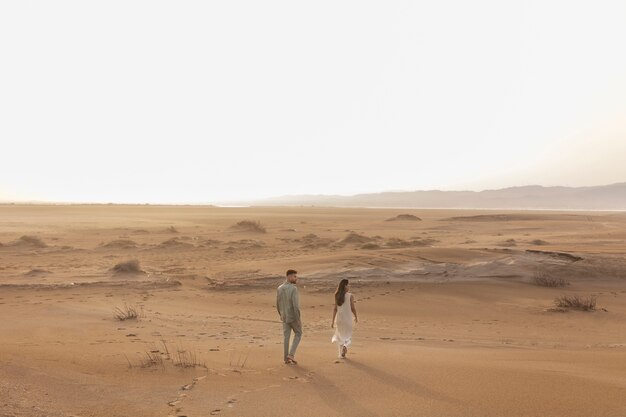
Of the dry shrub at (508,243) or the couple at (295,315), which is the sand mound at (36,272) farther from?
the dry shrub at (508,243)

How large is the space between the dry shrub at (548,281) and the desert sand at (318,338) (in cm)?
20

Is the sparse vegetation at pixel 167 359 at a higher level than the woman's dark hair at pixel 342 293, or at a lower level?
lower

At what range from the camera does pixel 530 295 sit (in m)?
17.6

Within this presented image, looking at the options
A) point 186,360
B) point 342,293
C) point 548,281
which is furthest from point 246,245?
point 186,360

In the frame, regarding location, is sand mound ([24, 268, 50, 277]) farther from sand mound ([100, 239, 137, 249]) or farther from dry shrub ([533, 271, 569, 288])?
dry shrub ([533, 271, 569, 288])

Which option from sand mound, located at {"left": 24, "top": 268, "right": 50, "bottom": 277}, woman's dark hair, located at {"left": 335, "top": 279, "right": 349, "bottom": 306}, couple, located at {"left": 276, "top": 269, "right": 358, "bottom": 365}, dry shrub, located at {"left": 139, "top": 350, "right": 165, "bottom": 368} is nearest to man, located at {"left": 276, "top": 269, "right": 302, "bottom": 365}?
couple, located at {"left": 276, "top": 269, "right": 358, "bottom": 365}

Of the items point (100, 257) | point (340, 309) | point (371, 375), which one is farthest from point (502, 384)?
point (100, 257)

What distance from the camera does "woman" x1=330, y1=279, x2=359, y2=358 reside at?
31.6 ft

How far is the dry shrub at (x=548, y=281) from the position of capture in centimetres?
1866

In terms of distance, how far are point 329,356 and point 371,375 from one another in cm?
161

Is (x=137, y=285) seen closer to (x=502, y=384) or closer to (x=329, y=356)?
(x=329, y=356)

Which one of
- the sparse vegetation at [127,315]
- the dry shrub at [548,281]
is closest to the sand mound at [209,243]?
the sparse vegetation at [127,315]

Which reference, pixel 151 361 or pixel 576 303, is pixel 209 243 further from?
pixel 151 361

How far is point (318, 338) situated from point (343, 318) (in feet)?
8.84
